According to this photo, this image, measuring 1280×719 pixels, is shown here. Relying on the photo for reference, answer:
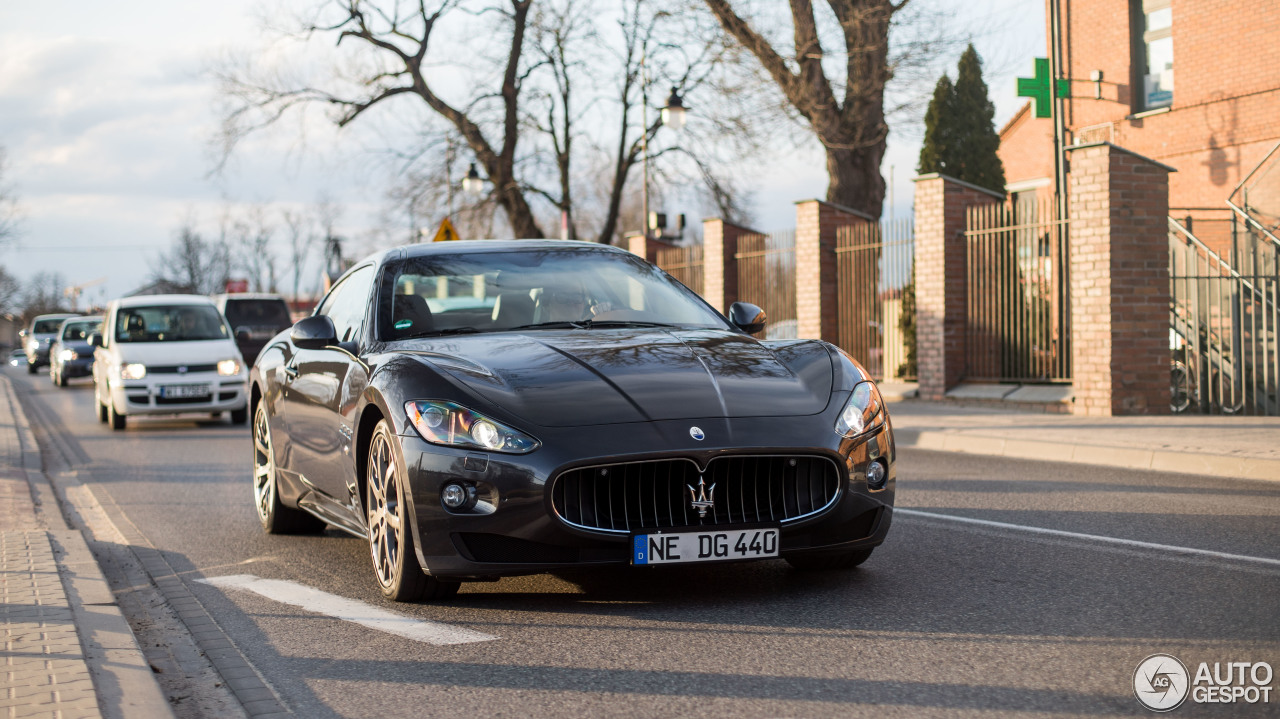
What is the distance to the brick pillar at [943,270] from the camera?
57.3 ft

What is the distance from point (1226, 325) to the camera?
14445mm

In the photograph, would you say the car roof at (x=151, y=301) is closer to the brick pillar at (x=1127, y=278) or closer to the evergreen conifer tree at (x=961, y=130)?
the brick pillar at (x=1127, y=278)

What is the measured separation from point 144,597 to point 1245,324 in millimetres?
12516

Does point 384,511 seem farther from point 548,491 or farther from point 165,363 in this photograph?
point 165,363

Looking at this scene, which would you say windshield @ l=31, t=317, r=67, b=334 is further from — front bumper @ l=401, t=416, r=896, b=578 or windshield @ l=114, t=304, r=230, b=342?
front bumper @ l=401, t=416, r=896, b=578

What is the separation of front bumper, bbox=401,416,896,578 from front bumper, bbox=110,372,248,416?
13.3m

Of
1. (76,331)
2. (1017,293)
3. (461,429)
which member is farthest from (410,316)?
(76,331)

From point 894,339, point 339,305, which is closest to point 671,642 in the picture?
point 339,305

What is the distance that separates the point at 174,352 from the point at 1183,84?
61.6ft

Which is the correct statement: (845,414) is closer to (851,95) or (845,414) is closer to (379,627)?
(379,627)

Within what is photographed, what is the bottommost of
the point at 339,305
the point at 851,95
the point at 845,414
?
the point at 845,414

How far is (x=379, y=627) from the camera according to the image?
16.2 ft

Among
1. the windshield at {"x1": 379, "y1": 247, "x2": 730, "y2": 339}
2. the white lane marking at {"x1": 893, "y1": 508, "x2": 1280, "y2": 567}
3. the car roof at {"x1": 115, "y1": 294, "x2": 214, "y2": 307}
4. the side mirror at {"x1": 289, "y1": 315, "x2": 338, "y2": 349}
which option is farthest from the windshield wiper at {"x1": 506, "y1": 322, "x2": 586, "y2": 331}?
the car roof at {"x1": 115, "y1": 294, "x2": 214, "y2": 307}

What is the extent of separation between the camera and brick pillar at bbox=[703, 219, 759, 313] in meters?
23.4
